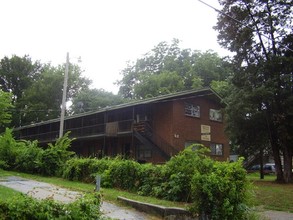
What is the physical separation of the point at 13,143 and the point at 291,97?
19420mm

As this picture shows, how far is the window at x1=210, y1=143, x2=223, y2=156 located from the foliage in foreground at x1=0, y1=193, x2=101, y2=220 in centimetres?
2894

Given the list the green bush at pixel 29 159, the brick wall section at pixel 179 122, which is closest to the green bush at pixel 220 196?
the green bush at pixel 29 159

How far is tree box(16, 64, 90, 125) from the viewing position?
58.6m

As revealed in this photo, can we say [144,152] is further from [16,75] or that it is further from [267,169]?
[16,75]

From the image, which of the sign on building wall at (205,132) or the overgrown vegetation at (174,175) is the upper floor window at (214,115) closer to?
the sign on building wall at (205,132)

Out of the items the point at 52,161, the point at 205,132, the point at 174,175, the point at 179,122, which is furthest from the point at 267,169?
the point at 174,175

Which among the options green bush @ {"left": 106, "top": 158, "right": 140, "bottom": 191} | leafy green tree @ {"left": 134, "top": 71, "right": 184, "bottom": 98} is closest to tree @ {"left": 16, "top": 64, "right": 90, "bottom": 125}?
leafy green tree @ {"left": 134, "top": 71, "right": 184, "bottom": 98}

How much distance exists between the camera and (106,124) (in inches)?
1296

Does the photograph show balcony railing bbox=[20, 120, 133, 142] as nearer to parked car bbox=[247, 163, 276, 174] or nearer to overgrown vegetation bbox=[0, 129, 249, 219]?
overgrown vegetation bbox=[0, 129, 249, 219]

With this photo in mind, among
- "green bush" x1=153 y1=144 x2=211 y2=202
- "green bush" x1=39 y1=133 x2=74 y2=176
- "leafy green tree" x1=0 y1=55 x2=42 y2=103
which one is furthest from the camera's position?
"leafy green tree" x1=0 y1=55 x2=42 y2=103

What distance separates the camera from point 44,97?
60.4 m

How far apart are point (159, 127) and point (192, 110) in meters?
3.67

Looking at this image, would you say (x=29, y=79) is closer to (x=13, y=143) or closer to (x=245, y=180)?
(x=13, y=143)

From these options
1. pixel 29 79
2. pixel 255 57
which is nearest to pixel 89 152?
pixel 255 57
